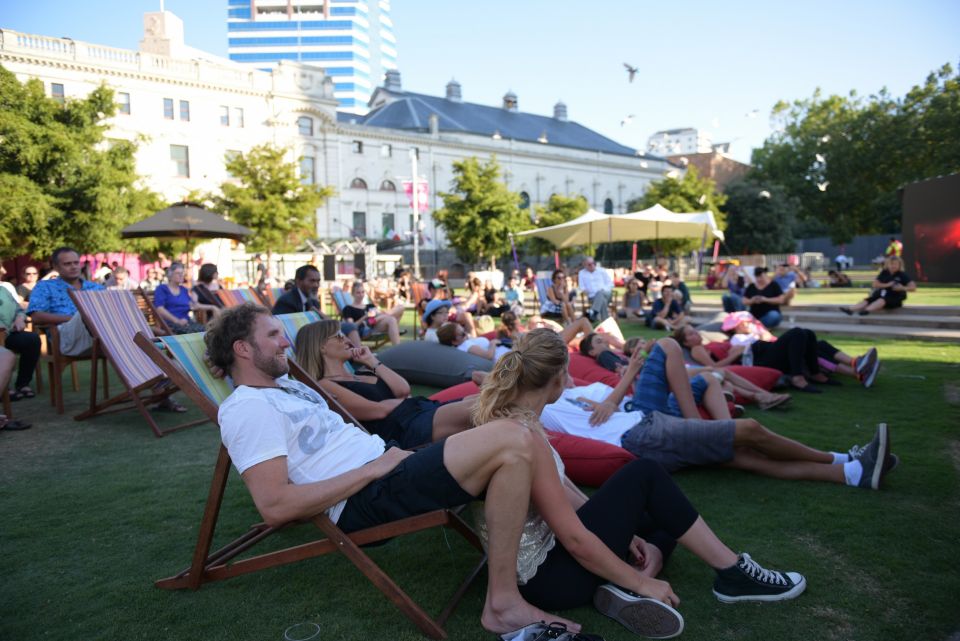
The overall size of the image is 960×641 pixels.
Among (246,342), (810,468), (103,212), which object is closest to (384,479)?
(246,342)

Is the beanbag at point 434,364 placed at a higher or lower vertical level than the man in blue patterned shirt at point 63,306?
lower

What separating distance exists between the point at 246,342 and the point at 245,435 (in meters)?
0.45

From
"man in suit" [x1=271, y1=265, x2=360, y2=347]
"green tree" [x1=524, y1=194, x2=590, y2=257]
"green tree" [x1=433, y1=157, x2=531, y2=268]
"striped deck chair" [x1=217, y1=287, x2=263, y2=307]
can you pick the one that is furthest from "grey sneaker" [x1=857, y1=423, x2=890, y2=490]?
"green tree" [x1=524, y1=194, x2=590, y2=257]

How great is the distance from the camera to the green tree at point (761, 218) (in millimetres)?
47188

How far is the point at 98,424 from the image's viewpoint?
5.58 m

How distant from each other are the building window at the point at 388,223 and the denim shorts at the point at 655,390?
4614cm

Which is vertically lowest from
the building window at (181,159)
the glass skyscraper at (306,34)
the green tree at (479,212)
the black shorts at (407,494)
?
the black shorts at (407,494)

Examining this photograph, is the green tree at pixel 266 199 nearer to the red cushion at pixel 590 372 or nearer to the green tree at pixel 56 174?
the green tree at pixel 56 174

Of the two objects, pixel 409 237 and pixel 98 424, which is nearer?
pixel 98 424

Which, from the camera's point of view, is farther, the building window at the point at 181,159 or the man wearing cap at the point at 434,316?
the building window at the point at 181,159

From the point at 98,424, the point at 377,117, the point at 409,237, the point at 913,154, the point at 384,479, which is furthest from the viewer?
the point at 377,117

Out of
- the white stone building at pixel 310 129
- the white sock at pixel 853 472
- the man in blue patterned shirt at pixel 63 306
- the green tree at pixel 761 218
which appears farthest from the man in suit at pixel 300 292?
the green tree at pixel 761 218

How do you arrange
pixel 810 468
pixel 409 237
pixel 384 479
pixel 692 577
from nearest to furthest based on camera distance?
pixel 384 479
pixel 692 577
pixel 810 468
pixel 409 237

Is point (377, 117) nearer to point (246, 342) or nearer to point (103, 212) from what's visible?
point (103, 212)
